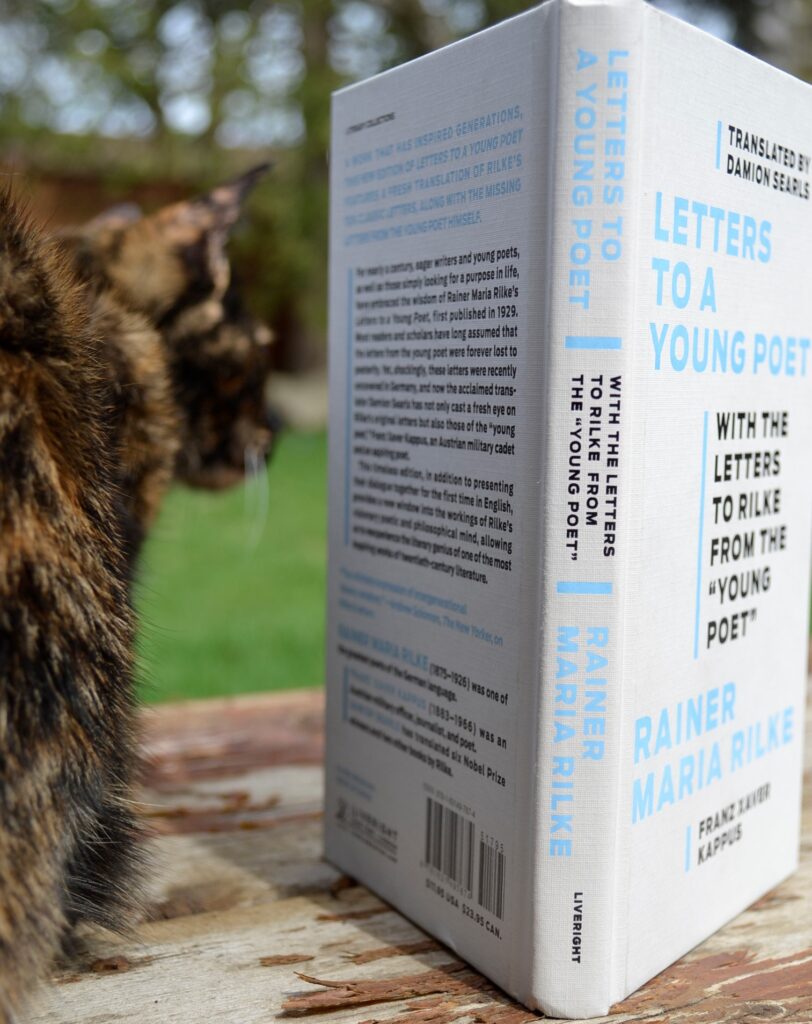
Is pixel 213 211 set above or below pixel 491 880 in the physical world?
above

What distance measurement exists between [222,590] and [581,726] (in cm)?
216

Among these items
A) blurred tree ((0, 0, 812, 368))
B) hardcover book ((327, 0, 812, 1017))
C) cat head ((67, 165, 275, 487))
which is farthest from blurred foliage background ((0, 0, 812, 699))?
hardcover book ((327, 0, 812, 1017))

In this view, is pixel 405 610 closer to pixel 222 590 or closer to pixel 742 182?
pixel 742 182

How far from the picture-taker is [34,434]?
57cm

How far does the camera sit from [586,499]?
25.8 inches

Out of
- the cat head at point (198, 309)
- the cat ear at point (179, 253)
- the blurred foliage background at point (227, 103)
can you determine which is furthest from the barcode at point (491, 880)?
the blurred foliage background at point (227, 103)

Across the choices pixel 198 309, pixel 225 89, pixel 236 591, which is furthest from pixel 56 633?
pixel 225 89

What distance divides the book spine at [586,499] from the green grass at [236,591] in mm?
315

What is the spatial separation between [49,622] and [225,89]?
5.06 meters

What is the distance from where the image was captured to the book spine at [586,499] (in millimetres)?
625

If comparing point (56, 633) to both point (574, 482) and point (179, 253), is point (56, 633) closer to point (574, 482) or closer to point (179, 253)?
point (574, 482)

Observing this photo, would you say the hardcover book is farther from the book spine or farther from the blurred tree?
the blurred tree

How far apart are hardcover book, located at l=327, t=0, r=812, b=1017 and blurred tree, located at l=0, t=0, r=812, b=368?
4.74 m

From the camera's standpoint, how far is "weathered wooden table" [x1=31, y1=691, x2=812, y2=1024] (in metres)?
0.69
